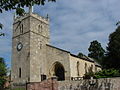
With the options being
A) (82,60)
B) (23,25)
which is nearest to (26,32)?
(23,25)

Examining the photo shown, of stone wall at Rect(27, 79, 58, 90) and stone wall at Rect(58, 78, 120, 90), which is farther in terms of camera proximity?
stone wall at Rect(27, 79, 58, 90)

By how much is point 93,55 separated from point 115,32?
35.9 m

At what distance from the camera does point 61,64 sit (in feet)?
134

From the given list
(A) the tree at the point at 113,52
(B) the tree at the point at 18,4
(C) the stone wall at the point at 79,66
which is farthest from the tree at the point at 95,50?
(B) the tree at the point at 18,4

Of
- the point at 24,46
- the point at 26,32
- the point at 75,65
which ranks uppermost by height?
the point at 26,32

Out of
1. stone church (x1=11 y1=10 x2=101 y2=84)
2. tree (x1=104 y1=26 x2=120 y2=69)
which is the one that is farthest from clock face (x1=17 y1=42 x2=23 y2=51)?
tree (x1=104 y1=26 x2=120 y2=69)

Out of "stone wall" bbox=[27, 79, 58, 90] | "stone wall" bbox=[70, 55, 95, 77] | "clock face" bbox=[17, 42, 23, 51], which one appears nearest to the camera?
"stone wall" bbox=[27, 79, 58, 90]

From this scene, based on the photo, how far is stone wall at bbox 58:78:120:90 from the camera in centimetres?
2298

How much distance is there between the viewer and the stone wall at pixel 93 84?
23.0 meters

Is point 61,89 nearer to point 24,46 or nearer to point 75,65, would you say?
point 75,65

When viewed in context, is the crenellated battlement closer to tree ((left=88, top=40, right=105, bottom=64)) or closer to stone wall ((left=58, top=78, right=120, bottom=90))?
stone wall ((left=58, top=78, right=120, bottom=90))

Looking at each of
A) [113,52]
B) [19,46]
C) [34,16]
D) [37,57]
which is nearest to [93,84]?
[113,52]

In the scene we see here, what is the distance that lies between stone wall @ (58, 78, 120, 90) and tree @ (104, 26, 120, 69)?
15270 millimetres

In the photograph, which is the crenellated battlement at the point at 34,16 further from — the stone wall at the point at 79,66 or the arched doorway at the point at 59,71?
the stone wall at the point at 79,66
